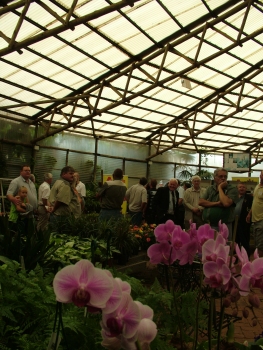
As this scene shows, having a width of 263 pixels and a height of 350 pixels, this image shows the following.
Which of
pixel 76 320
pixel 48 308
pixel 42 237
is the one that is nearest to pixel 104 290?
pixel 76 320

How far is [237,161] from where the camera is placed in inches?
579

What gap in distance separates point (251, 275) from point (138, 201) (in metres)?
7.31

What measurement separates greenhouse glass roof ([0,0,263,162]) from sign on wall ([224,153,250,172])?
151 centimetres

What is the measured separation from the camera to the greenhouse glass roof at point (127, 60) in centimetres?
823

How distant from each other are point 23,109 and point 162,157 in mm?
7456

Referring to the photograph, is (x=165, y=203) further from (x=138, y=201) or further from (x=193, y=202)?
(x=138, y=201)

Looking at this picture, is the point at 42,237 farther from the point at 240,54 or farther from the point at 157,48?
the point at 240,54

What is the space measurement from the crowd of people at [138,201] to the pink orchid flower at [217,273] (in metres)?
2.92

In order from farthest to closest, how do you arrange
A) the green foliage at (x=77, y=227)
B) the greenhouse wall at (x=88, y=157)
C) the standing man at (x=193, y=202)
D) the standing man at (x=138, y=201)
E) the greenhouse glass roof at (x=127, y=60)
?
the greenhouse wall at (x=88, y=157) → the greenhouse glass roof at (x=127, y=60) → the standing man at (x=138, y=201) → the standing man at (x=193, y=202) → the green foliage at (x=77, y=227)

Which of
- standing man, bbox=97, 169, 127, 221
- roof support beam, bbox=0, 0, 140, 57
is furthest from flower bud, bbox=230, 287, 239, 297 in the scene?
roof support beam, bbox=0, 0, 140, 57

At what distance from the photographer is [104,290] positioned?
59cm

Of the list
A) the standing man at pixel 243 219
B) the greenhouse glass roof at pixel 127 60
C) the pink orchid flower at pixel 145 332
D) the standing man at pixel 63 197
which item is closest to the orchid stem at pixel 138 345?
the pink orchid flower at pixel 145 332

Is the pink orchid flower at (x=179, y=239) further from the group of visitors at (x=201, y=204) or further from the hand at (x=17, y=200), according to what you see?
the hand at (x=17, y=200)

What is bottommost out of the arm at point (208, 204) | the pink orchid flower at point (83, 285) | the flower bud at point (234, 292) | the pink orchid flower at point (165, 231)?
the arm at point (208, 204)
